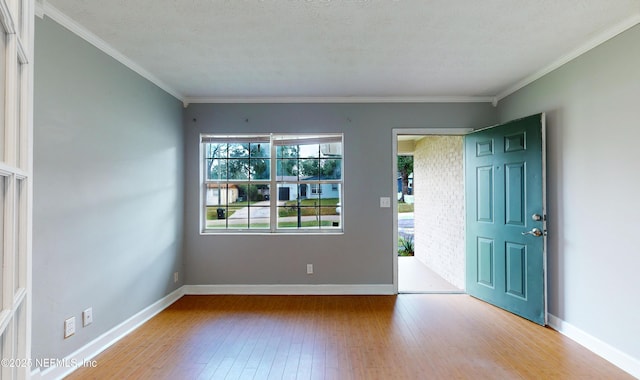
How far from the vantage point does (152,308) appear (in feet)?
10.2

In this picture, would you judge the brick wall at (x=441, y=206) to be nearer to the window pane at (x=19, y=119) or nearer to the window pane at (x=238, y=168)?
the window pane at (x=238, y=168)

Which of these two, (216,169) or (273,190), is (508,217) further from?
(216,169)

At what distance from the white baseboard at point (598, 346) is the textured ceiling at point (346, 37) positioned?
2407 mm

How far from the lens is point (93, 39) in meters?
2.33

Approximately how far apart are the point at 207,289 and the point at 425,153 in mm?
4439

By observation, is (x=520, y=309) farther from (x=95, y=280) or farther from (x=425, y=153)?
(x=95, y=280)

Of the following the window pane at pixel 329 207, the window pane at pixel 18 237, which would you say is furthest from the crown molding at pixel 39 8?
the window pane at pixel 329 207

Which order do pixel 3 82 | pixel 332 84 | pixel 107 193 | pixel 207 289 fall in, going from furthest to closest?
pixel 207 289 → pixel 332 84 → pixel 107 193 → pixel 3 82

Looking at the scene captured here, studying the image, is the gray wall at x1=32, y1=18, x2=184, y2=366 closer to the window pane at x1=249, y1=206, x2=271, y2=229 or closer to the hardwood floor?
the hardwood floor

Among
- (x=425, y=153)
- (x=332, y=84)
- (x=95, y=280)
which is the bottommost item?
(x=95, y=280)

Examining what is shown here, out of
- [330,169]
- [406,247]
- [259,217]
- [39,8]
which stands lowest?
[406,247]

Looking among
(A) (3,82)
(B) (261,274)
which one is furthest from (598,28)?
(B) (261,274)

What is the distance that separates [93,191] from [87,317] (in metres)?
0.97

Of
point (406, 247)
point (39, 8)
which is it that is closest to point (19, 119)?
point (39, 8)
